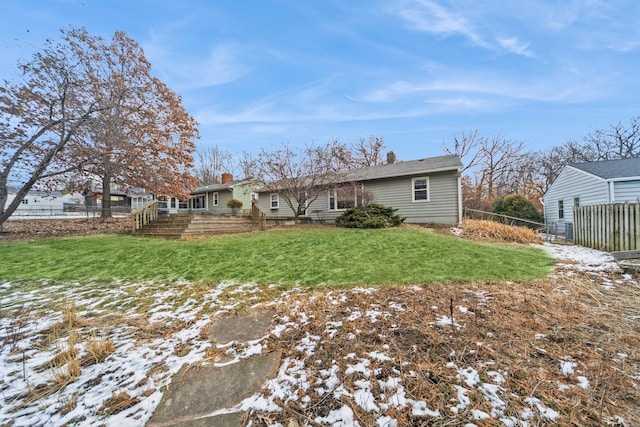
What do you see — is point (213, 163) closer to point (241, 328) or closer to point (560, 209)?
point (241, 328)

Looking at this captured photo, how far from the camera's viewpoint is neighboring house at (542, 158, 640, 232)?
11.1 metres

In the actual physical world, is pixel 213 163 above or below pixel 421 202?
above

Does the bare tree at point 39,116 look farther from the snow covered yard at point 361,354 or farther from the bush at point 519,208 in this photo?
the bush at point 519,208

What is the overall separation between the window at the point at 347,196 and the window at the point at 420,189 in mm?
2836

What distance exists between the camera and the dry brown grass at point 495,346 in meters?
1.73

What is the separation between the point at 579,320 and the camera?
2918 millimetres

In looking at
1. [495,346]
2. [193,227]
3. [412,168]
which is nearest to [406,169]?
[412,168]

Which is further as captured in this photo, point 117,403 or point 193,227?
point 193,227

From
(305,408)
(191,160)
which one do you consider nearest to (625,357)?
(305,408)

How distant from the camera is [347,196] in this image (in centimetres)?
1511

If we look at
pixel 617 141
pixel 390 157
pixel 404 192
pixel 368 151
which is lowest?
pixel 404 192

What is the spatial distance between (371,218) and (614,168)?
39.6ft

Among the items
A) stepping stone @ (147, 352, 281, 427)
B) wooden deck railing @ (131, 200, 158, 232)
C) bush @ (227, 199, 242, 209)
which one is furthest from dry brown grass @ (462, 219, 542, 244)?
bush @ (227, 199, 242, 209)

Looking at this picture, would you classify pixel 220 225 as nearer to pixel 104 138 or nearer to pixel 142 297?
pixel 104 138
